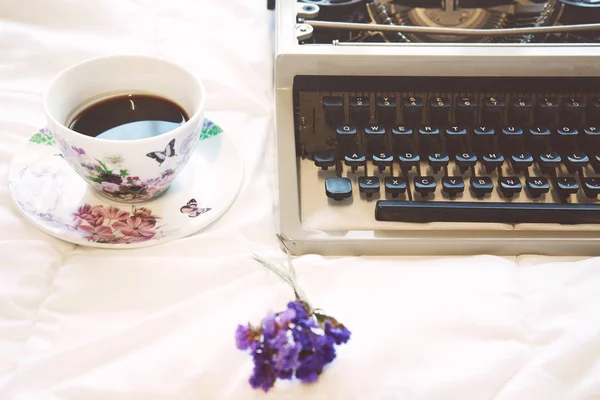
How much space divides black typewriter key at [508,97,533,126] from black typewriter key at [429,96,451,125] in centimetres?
7

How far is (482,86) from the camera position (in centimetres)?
65

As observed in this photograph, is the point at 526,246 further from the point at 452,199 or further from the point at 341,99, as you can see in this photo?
the point at 341,99

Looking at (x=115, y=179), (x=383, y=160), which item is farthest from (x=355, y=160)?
(x=115, y=179)

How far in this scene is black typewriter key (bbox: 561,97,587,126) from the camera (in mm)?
651

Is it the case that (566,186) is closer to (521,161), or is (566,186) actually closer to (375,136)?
(521,161)

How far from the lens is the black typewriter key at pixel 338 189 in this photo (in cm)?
61

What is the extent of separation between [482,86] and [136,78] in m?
0.36

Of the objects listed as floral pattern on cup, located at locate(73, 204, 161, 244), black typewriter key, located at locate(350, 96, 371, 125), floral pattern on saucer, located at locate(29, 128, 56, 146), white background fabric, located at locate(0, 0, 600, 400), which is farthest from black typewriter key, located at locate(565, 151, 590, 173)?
floral pattern on saucer, located at locate(29, 128, 56, 146)

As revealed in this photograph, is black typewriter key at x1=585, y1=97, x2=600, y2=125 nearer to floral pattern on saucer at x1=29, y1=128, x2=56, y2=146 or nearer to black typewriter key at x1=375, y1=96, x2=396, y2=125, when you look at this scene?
black typewriter key at x1=375, y1=96, x2=396, y2=125

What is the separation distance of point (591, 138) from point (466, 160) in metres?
0.14

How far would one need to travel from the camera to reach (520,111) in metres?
0.65

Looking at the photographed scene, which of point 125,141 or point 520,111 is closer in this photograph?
point 125,141

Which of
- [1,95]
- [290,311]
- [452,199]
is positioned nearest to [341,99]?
[452,199]

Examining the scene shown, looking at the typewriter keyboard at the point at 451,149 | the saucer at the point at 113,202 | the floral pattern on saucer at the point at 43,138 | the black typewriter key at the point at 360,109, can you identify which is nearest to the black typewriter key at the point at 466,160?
the typewriter keyboard at the point at 451,149
